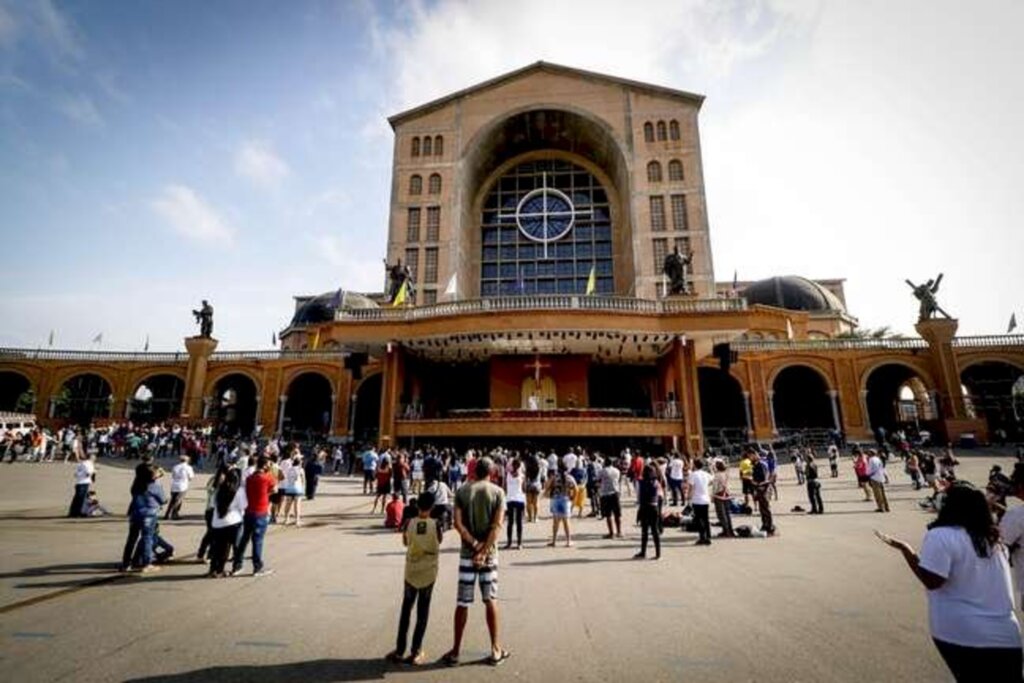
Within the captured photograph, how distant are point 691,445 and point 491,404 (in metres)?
10.7

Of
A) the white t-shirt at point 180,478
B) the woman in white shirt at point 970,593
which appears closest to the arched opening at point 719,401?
the white t-shirt at point 180,478

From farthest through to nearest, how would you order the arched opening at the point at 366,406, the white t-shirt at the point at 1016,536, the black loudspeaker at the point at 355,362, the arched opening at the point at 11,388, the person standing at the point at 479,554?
the arched opening at the point at 366,406, the arched opening at the point at 11,388, the black loudspeaker at the point at 355,362, the person standing at the point at 479,554, the white t-shirt at the point at 1016,536

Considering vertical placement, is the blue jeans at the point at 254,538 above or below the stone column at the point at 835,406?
below

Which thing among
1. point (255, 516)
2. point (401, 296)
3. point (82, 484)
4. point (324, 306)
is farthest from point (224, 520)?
point (324, 306)

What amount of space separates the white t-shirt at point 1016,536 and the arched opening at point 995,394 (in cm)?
3445

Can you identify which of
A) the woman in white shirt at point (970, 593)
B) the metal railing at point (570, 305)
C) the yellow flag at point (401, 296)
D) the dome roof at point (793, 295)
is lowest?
the woman in white shirt at point (970, 593)

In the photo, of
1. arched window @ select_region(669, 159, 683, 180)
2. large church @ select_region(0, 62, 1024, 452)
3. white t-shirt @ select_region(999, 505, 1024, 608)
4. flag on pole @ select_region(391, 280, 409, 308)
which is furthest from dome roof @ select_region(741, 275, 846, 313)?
white t-shirt @ select_region(999, 505, 1024, 608)

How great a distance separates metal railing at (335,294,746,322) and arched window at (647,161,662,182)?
12.7 m

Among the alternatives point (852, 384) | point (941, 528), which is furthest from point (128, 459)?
point (852, 384)

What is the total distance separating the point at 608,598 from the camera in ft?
18.6

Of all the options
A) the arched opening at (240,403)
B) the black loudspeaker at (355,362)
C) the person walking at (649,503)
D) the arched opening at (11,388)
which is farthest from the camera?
Result: the arched opening at (240,403)

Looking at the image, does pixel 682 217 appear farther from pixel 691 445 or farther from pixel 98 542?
pixel 98 542

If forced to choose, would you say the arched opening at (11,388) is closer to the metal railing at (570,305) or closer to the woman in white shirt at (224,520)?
the metal railing at (570,305)

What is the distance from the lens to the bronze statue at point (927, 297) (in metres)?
29.3
